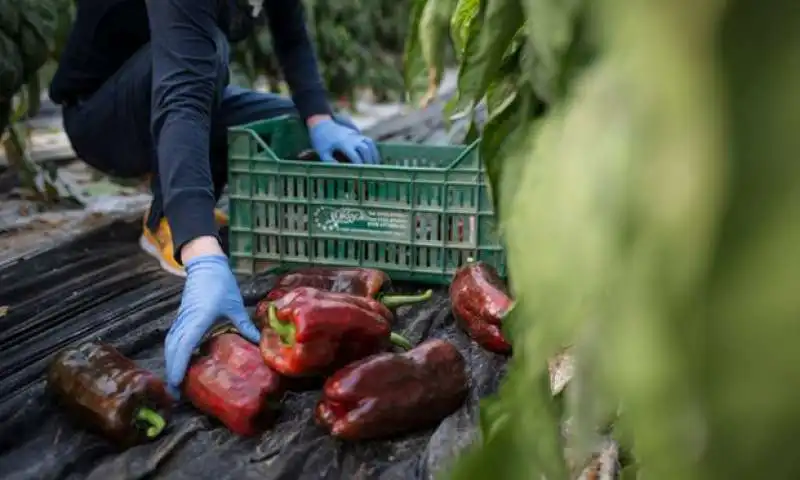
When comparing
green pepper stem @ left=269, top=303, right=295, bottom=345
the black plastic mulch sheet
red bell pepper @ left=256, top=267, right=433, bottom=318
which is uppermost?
red bell pepper @ left=256, top=267, right=433, bottom=318

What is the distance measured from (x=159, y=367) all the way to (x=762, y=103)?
4.47 ft

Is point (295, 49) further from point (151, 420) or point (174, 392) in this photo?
point (151, 420)

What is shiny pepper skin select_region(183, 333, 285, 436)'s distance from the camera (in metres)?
1.27

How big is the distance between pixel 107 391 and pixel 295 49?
4.18 feet

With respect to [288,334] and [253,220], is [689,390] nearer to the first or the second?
[288,334]

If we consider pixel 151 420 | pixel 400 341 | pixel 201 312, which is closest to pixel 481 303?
pixel 400 341

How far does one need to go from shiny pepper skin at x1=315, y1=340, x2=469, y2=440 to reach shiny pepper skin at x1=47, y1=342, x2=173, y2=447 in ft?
0.77

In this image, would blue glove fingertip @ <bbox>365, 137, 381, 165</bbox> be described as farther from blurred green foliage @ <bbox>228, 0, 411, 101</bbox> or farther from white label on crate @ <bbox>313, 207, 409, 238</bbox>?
blurred green foliage @ <bbox>228, 0, 411, 101</bbox>

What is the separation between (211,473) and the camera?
3.84 feet

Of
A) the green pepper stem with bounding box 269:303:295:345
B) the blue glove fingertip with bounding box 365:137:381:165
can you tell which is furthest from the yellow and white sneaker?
the green pepper stem with bounding box 269:303:295:345

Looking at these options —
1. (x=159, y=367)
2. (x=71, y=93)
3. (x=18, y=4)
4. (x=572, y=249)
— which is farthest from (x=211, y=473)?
(x=18, y=4)

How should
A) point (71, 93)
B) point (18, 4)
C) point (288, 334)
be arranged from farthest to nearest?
point (18, 4) < point (71, 93) < point (288, 334)

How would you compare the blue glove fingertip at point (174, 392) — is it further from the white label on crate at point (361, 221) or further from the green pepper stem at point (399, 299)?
the white label on crate at point (361, 221)

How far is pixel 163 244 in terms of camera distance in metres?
2.08
